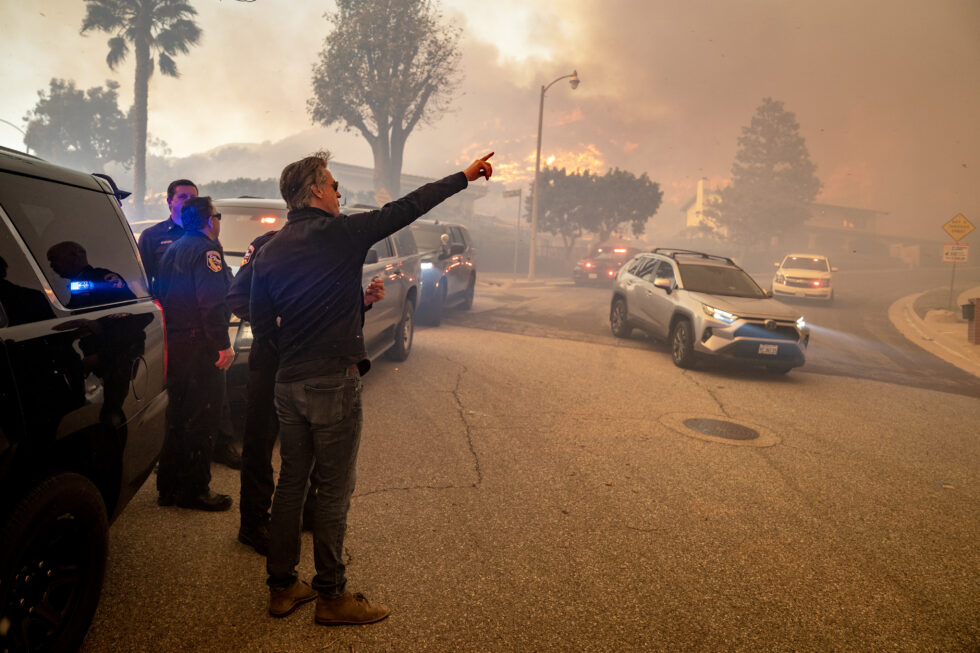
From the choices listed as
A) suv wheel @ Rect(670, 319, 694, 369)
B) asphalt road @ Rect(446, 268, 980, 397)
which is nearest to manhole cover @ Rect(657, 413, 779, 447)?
suv wheel @ Rect(670, 319, 694, 369)

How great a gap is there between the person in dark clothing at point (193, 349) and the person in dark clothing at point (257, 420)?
0.49 m

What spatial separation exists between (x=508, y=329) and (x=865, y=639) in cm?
1079

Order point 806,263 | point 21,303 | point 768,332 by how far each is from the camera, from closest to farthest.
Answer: point 21,303 < point 768,332 < point 806,263

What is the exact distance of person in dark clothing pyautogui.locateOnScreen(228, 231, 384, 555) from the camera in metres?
3.40

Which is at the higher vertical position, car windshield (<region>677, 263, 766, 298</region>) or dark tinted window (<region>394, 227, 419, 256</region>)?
dark tinted window (<region>394, 227, 419, 256</region>)

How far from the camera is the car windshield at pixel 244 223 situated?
6.79 m

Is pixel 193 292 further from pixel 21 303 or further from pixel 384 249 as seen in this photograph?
pixel 384 249

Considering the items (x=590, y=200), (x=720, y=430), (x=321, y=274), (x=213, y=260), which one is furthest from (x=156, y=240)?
(x=590, y=200)

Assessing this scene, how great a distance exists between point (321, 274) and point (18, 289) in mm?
1080

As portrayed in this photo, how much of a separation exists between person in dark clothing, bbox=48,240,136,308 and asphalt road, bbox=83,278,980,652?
1434mm

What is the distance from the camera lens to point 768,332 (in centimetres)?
947

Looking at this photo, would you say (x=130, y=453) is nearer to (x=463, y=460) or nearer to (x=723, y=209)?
(x=463, y=460)

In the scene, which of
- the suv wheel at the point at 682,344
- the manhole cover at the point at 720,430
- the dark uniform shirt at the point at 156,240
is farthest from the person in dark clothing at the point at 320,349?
the suv wheel at the point at 682,344

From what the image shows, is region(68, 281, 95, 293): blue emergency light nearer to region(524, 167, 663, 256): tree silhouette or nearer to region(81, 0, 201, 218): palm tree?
region(81, 0, 201, 218): palm tree
